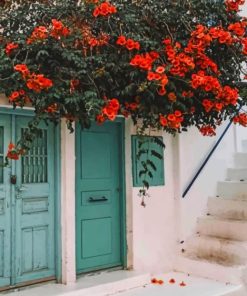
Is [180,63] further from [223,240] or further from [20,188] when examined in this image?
[223,240]

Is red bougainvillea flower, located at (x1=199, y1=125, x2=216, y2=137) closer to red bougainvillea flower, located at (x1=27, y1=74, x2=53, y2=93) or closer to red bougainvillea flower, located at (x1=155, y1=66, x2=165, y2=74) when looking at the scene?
red bougainvillea flower, located at (x1=155, y1=66, x2=165, y2=74)

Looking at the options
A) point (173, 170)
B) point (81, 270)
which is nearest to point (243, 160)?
point (173, 170)

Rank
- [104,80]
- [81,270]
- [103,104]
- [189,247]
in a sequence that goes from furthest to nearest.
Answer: [189,247] < [81,270] < [104,80] < [103,104]

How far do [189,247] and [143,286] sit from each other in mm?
913

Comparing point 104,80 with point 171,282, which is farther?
point 171,282

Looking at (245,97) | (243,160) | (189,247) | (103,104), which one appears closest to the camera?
(103,104)

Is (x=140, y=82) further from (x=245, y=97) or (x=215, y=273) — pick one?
(x=215, y=273)

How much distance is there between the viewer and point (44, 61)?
3682 mm

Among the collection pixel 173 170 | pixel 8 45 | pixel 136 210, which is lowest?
pixel 136 210

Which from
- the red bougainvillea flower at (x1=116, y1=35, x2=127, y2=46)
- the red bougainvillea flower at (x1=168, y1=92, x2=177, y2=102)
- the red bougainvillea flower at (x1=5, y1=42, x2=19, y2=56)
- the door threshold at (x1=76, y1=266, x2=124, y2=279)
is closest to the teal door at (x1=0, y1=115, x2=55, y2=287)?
the door threshold at (x1=76, y1=266, x2=124, y2=279)

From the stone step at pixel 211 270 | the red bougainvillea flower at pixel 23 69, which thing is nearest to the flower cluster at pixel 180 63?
the red bougainvillea flower at pixel 23 69

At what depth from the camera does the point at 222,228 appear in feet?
18.1

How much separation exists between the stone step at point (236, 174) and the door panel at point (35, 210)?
2694mm

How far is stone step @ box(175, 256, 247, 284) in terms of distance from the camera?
498 cm
